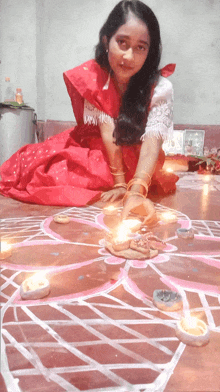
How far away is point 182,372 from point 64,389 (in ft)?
0.47

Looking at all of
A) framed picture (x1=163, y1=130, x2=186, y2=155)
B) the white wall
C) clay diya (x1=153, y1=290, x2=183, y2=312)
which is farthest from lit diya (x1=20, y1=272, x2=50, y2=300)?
the white wall

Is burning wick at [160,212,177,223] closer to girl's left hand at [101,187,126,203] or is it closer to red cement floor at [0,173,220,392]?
red cement floor at [0,173,220,392]

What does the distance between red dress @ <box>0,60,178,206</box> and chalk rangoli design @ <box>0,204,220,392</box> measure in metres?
0.36

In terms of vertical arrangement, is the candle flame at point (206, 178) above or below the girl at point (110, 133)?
below

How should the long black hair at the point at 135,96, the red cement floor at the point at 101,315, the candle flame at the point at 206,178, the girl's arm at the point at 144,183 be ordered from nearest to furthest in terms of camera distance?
the red cement floor at the point at 101,315
the girl's arm at the point at 144,183
the long black hair at the point at 135,96
the candle flame at the point at 206,178

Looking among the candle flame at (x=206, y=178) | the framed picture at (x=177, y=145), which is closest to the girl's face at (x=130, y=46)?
the candle flame at (x=206, y=178)

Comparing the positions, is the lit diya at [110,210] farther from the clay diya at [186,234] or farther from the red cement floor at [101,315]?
the clay diya at [186,234]

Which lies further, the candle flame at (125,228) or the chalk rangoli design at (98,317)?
the candle flame at (125,228)

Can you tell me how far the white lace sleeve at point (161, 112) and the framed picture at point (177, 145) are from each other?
3.73ft

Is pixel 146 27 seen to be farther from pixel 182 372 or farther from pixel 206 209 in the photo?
pixel 182 372

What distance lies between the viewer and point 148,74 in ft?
3.73

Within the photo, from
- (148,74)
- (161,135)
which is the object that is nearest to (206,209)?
(161,135)

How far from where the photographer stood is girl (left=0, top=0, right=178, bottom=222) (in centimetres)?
101

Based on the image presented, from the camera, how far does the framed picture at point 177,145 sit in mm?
2295
